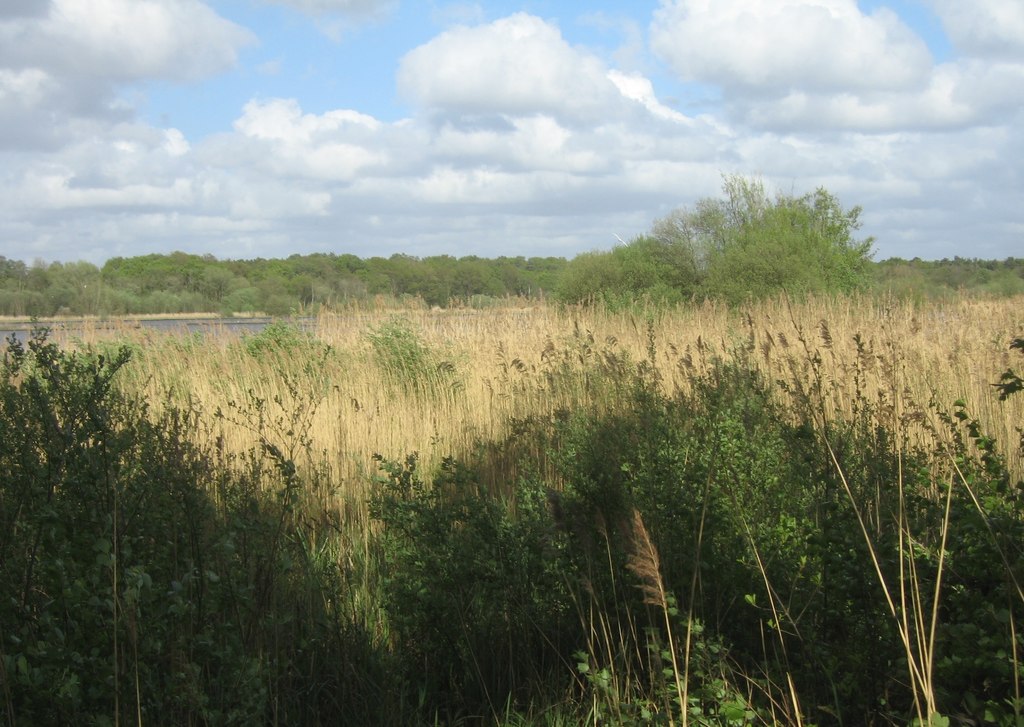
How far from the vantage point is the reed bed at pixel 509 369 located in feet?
21.2

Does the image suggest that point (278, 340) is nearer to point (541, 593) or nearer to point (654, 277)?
point (541, 593)

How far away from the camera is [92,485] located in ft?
9.75

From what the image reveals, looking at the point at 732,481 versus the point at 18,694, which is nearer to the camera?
the point at 18,694

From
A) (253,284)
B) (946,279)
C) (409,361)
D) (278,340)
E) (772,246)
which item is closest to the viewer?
(409,361)

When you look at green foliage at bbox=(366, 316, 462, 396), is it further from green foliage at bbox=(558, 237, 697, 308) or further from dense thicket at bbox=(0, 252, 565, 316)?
green foliage at bbox=(558, 237, 697, 308)

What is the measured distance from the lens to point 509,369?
9523mm

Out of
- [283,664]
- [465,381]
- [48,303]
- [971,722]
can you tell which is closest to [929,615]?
[971,722]

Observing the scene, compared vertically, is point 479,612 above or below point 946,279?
below

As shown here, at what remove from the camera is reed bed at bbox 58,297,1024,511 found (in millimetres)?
6461

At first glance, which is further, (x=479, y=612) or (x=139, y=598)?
(x=479, y=612)

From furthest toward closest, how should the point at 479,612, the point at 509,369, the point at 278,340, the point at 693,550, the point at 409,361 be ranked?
1. the point at 278,340
2. the point at 409,361
3. the point at 509,369
4. the point at 479,612
5. the point at 693,550

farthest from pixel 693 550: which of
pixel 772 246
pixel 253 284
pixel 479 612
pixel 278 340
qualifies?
pixel 253 284

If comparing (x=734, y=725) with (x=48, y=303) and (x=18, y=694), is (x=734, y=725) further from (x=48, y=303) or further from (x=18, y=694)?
(x=48, y=303)

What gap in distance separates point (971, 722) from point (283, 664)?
2099 mm
